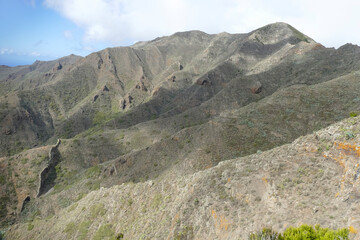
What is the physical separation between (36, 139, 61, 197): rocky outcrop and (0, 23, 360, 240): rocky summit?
237 millimetres

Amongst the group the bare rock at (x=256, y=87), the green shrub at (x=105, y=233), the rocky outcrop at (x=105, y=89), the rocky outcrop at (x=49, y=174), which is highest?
the rocky outcrop at (x=105, y=89)

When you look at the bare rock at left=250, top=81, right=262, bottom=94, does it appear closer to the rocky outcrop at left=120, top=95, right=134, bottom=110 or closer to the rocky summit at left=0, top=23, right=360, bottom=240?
the rocky summit at left=0, top=23, right=360, bottom=240

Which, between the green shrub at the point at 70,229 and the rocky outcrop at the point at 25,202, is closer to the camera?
the green shrub at the point at 70,229

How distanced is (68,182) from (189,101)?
59.9m

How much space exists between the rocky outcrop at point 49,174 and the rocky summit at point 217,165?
0.24 meters

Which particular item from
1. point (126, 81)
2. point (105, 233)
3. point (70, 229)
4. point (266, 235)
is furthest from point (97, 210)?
point (126, 81)

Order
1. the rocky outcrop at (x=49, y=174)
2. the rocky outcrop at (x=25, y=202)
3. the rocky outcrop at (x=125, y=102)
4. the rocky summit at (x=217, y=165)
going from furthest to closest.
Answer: the rocky outcrop at (x=125, y=102)
the rocky outcrop at (x=49, y=174)
the rocky outcrop at (x=25, y=202)
the rocky summit at (x=217, y=165)

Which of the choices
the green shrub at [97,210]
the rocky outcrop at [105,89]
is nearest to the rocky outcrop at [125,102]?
the rocky outcrop at [105,89]

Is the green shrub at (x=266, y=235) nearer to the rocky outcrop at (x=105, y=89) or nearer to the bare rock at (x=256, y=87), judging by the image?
the bare rock at (x=256, y=87)

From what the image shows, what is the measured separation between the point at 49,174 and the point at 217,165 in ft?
161

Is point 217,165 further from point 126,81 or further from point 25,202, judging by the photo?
point 126,81

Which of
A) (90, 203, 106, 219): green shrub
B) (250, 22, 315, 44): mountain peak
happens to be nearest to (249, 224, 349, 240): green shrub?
(90, 203, 106, 219): green shrub

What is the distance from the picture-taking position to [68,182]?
1976 inches

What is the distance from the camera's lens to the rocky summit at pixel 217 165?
12914mm
